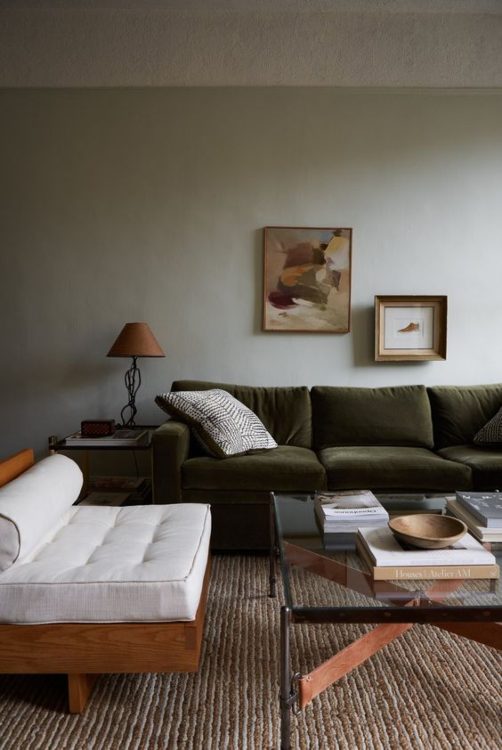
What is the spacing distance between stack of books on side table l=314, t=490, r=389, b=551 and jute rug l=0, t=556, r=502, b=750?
426 millimetres

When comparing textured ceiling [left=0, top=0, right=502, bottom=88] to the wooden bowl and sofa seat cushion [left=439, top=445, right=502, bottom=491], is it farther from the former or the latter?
the wooden bowl

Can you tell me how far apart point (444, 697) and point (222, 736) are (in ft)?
2.21

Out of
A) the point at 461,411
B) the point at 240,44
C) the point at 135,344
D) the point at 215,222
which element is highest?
the point at 240,44

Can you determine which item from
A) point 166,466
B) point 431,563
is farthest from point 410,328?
point 431,563

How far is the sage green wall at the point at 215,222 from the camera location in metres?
3.71

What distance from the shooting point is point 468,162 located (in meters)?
3.74

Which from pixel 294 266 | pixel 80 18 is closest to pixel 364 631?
pixel 294 266

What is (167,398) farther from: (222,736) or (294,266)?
(222,736)

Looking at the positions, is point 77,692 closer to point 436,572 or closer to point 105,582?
point 105,582

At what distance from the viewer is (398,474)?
9.27 ft

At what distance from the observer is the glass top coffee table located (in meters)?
1.38

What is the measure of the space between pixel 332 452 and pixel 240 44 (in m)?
2.63

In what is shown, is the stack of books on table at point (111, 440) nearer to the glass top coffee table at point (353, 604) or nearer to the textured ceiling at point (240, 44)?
the glass top coffee table at point (353, 604)

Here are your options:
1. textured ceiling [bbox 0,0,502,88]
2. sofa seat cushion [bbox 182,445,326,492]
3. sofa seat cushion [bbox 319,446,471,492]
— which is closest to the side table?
sofa seat cushion [bbox 182,445,326,492]
